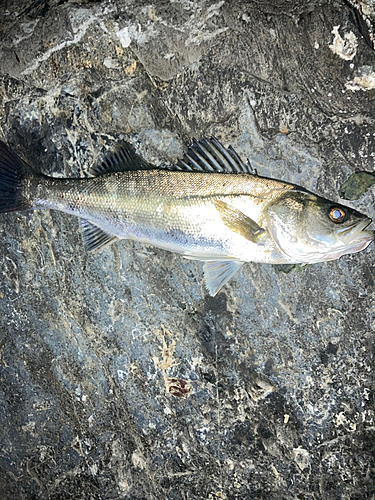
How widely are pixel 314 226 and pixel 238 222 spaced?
0.45 m

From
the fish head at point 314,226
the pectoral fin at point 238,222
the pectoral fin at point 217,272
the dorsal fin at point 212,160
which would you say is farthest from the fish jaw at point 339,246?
the dorsal fin at point 212,160

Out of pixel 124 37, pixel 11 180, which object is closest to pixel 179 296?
pixel 11 180

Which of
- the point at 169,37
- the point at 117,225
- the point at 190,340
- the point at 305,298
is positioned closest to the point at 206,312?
the point at 190,340

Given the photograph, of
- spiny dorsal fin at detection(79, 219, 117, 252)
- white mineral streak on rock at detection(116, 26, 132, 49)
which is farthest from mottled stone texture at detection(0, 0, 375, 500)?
spiny dorsal fin at detection(79, 219, 117, 252)

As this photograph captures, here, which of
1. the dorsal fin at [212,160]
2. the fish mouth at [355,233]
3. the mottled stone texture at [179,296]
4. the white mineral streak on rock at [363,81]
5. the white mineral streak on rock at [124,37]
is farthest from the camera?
the white mineral streak on rock at [124,37]

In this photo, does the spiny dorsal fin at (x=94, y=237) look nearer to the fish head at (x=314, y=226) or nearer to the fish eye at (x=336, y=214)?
the fish head at (x=314, y=226)

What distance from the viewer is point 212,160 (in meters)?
2.71

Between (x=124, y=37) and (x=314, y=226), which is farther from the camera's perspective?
(x=124, y=37)

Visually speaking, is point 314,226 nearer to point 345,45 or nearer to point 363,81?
point 363,81

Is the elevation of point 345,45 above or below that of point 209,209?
above

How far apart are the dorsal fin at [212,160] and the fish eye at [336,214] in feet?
1.81

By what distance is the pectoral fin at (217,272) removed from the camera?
2.80 meters

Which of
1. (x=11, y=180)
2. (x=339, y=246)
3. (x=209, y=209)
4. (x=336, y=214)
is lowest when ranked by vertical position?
(x=339, y=246)

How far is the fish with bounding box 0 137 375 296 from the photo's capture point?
8.34 ft
